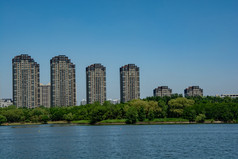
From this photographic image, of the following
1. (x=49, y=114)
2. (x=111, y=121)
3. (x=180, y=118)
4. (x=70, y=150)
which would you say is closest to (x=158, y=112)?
(x=180, y=118)

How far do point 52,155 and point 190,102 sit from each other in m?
111

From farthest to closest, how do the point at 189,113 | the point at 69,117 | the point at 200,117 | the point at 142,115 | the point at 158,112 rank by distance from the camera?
the point at 69,117 → the point at 158,112 → the point at 142,115 → the point at 189,113 → the point at 200,117

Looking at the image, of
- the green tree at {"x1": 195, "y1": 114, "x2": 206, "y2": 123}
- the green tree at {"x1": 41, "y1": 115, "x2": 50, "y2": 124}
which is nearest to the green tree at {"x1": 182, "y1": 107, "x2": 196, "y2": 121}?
the green tree at {"x1": 195, "y1": 114, "x2": 206, "y2": 123}

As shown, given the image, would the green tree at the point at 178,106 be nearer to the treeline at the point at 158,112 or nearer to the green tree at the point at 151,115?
the treeline at the point at 158,112

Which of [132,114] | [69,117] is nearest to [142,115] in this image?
[132,114]

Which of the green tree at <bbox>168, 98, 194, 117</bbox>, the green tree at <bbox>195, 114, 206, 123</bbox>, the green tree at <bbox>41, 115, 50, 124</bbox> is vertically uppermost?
the green tree at <bbox>168, 98, 194, 117</bbox>

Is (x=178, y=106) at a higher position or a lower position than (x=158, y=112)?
higher

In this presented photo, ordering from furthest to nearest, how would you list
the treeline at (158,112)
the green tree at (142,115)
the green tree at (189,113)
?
the green tree at (142,115), the green tree at (189,113), the treeline at (158,112)

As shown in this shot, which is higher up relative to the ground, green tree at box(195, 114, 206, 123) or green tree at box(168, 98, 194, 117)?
green tree at box(168, 98, 194, 117)

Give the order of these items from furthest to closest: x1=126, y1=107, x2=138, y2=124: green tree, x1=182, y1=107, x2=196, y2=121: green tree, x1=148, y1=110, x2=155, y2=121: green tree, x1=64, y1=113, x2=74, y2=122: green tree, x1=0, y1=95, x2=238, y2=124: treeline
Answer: x1=64, y1=113, x2=74, y2=122: green tree < x1=148, y1=110, x2=155, y2=121: green tree < x1=126, y1=107, x2=138, y2=124: green tree < x1=182, y1=107, x2=196, y2=121: green tree < x1=0, y1=95, x2=238, y2=124: treeline

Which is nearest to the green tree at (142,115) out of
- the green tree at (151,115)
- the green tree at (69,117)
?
the green tree at (151,115)

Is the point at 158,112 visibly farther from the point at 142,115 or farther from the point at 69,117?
the point at 69,117

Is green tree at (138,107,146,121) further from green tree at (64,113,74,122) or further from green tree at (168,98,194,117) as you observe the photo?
green tree at (64,113,74,122)

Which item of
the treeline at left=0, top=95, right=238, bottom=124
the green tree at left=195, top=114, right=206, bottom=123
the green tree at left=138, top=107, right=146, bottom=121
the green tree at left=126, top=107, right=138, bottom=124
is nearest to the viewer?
the green tree at left=195, top=114, right=206, bottom=123
